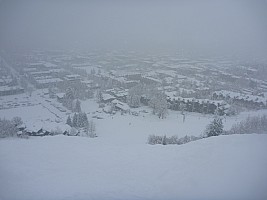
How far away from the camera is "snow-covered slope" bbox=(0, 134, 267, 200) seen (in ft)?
6.38

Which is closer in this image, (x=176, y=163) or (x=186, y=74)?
(x=176, y=163)

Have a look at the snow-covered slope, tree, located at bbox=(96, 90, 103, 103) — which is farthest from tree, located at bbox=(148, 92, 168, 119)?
the snow-covered slope

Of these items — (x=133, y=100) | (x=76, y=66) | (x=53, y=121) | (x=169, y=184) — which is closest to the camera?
(x=169, y=184)

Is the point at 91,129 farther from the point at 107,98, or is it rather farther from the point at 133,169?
the point at 133,169

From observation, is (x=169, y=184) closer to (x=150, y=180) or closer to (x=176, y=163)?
(x=150, y=180)

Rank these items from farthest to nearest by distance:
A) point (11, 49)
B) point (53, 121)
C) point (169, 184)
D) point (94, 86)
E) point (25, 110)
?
point (11, 49) → point (94, 86) → point (25, 110) → point (53, 121) → point (169, 184)

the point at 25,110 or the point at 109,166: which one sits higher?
the point at 109,166

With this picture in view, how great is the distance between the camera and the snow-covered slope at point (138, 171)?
1944 millimetres

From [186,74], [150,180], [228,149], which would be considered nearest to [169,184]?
[150,180]

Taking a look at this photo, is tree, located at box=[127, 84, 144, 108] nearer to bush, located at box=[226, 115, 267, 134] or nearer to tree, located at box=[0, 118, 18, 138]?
bush, located at box=[226, 115, 267, 134]

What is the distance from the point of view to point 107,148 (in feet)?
8.90

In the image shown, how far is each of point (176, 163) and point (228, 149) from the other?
476 millimetres

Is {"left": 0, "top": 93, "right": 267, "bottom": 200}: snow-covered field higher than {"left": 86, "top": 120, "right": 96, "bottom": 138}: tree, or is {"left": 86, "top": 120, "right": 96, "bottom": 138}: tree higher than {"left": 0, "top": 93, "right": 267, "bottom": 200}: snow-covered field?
{"left": 0, "top": 93, "right": 267, "bottom": 200}: snow-covered field

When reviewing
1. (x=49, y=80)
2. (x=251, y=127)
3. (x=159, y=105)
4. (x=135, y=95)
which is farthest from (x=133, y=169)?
(x=49, y=80)
